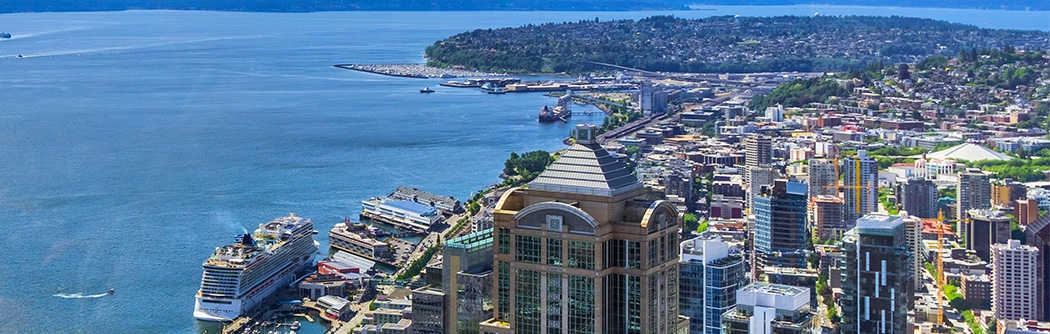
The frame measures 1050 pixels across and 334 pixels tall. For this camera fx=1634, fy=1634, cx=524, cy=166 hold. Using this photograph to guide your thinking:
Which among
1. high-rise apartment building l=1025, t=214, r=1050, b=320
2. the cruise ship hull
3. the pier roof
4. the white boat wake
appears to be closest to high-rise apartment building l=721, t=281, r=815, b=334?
the pier roof

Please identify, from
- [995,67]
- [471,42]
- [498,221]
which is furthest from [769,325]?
[471,42]

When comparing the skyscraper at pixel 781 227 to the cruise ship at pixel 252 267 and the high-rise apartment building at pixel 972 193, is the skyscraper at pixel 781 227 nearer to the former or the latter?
the high-rise apartment building at pixel 972 193

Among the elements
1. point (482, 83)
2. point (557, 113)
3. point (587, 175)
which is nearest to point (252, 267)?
point (587, 175)

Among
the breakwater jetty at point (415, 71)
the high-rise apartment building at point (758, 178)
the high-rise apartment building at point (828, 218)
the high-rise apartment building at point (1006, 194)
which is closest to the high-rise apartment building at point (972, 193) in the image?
the high-rise apartment building at point (1006, 194)

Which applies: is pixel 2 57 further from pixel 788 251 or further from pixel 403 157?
pixel 788 251

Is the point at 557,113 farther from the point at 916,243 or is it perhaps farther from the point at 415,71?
the point at 916,243
